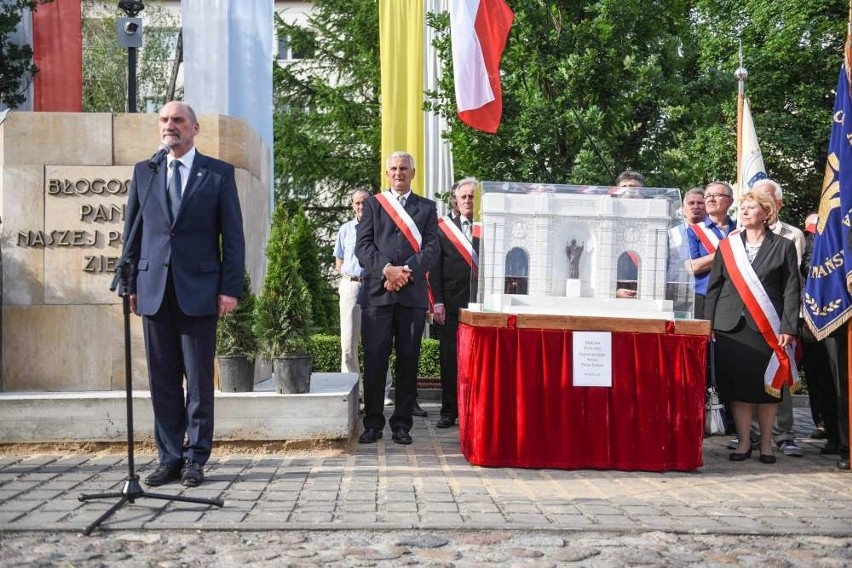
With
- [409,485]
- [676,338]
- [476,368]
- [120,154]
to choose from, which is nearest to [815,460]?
[676,338]

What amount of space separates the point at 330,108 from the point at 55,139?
17.5 meters

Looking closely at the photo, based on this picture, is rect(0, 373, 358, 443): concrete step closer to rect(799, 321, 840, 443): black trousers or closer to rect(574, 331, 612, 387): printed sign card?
rect(574, 331, 612, 387): printed sign card

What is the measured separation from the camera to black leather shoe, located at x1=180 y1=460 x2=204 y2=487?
17.8 feet

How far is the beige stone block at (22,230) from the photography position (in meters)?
7.04

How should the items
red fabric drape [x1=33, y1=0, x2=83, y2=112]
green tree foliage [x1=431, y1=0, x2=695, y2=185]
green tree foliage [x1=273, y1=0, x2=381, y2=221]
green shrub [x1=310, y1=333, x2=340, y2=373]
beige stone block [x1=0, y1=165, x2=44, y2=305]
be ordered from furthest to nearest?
green tree foliage [x1=273, y1=0, x2=381, y2=221] < red fabric drape [x1=33, y1=0, x2=83, y2=112] < green shrub [x1=310, y1=333, x2=340, y2=373] < green tree foliage [x1=431, y1=0, x2=695, y2=185] < beige stone block [x1=0, y1=165, x2=44, y2=305]

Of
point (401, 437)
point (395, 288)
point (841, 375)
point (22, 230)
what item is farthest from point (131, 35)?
point (841, 375)

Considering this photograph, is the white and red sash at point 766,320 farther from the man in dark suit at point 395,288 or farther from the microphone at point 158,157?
the microphone at point 158,157

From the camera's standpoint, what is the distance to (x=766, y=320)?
6609 mm

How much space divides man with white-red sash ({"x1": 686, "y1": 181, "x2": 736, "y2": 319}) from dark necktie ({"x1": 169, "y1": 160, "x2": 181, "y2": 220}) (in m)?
4.17

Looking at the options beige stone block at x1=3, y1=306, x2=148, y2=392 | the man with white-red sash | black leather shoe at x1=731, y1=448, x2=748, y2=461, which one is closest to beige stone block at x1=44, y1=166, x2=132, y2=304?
beige stone block at x1=3, y1=306, x2=148, y2=392

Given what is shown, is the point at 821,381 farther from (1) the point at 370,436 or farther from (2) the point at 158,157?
(2) the point at 158,157

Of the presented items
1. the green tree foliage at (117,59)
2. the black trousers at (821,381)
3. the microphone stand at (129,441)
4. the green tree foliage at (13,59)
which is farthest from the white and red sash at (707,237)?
the green tree foliage at (117,59)

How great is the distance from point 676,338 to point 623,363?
1.22 ft

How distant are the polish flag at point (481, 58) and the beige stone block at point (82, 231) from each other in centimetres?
424
